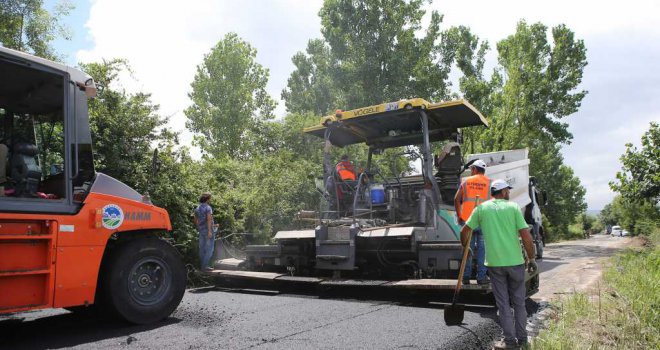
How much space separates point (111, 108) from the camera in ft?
29.6

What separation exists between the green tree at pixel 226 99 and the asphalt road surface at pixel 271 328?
2339 centimetres

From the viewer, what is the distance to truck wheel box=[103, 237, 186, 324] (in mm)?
4805

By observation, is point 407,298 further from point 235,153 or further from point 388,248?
point 235,153

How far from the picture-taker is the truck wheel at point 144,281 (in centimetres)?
480

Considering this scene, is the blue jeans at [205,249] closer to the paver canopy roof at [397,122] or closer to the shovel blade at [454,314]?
the paver canopy roof at [397,122]

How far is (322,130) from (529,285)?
3945 mm

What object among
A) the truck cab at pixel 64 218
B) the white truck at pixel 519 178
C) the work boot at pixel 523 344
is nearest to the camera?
the work boot at pixel 523 344

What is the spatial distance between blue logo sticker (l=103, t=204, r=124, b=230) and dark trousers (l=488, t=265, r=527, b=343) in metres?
3.63

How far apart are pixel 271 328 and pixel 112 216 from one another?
1.93 meters

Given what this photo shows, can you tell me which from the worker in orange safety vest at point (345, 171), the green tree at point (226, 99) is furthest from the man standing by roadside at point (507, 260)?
the green tree at point (226, 99)

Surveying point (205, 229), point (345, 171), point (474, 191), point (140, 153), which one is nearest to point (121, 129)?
point (140, 153)

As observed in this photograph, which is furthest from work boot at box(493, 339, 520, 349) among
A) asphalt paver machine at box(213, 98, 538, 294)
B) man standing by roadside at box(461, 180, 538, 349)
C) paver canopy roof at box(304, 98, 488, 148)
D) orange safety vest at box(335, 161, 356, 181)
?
orange safety vest at box(335, 161, 356, 181)

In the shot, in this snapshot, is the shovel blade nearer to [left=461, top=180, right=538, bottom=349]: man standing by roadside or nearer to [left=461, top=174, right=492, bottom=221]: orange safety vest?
[left=461, top=180, right=538, bottom=349]: man standing by roadside

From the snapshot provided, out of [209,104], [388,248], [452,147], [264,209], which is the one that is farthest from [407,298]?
[209,104]
